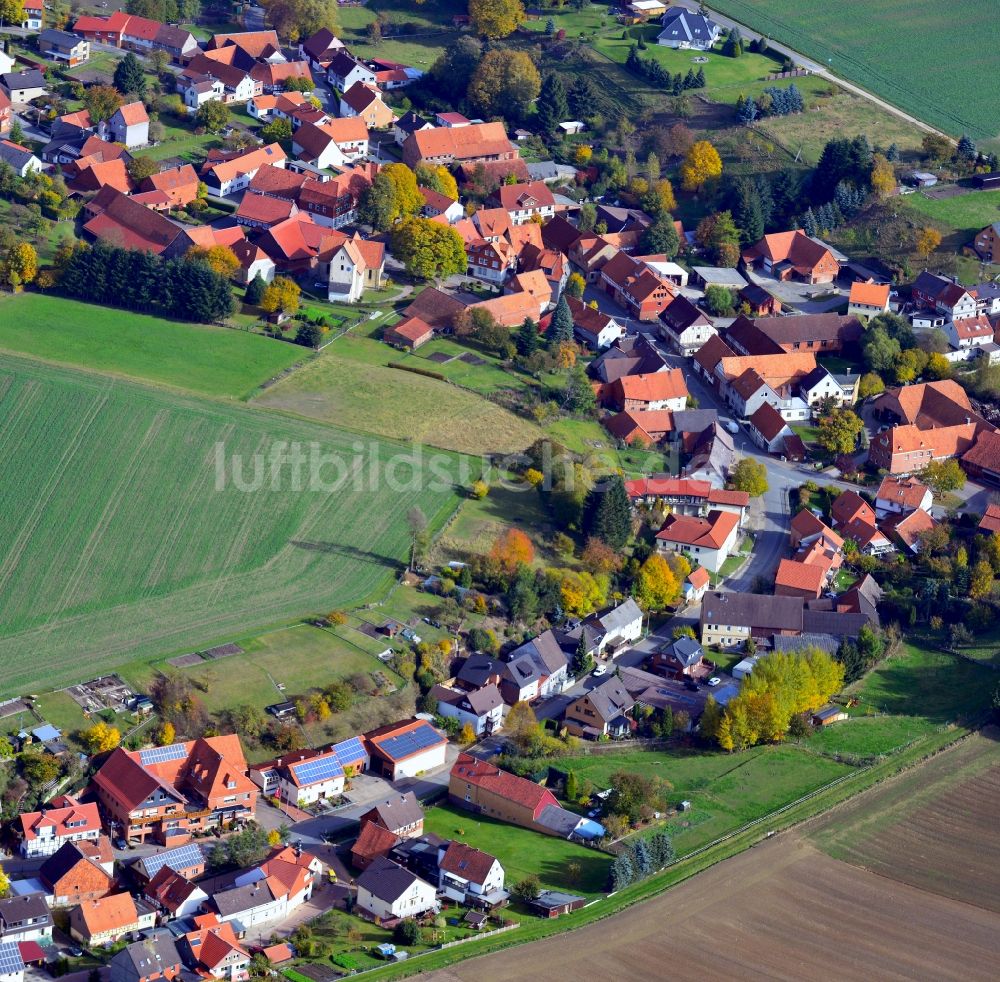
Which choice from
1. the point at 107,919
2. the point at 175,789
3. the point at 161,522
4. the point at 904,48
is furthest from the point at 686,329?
the point at 107,919

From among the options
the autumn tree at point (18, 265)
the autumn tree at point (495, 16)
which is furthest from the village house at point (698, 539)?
the autumn tree at point (495, 16)

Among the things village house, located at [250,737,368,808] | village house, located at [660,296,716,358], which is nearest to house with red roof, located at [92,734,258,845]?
village house, located at [250,737,368,808]

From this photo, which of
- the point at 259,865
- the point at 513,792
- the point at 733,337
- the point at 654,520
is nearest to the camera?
the point at 259,865

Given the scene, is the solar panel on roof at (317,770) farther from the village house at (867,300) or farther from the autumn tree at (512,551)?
the village house at (867,300)

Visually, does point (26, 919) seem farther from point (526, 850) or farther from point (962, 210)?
point (962, 210)

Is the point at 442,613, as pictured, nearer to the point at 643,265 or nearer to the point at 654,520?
the point at 654,520

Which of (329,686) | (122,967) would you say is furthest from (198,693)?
(122,967)
